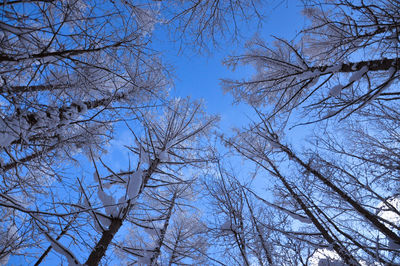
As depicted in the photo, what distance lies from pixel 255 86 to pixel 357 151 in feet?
10.8

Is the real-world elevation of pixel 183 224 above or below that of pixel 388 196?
above

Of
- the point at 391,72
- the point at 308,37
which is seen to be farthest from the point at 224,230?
the point at 308,37

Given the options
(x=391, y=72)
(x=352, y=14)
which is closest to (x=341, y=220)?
(x=391, y=72)

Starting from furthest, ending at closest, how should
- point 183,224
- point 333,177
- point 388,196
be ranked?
1. point 183,224
2. point 333,177
3. point 388,196

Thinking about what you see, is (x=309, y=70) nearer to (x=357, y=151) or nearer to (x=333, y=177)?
(x=333, y=177)

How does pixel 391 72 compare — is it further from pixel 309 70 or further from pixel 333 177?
pixel 333 177

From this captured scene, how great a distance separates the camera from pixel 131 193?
9.37 feet

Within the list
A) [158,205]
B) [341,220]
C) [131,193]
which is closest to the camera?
[131,193]

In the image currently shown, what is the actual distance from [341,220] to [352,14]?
3265 mm

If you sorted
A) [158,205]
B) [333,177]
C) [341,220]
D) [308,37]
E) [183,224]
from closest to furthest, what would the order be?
[341,220] < [333,177] < [308,37] < [158,205] < [183,224]

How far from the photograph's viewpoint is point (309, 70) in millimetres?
3037

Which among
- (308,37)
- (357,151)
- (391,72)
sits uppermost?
(308,37)

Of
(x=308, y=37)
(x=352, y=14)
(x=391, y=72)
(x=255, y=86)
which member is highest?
(x=308, y=37)

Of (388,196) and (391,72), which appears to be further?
(388,196)
